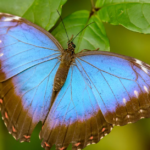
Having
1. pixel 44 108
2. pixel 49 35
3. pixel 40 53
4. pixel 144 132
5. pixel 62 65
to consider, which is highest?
pixel 49 35

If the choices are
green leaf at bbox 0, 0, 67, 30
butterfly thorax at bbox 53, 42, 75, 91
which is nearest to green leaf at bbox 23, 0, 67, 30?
green leaf at bbox 0, 0, 67, 30

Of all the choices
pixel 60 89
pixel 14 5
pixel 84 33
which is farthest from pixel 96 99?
pixel 14 5

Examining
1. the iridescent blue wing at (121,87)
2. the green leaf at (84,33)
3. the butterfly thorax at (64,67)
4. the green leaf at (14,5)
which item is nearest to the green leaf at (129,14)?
the green leaf at (84,33)

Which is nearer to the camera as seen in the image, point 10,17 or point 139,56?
point 10,17

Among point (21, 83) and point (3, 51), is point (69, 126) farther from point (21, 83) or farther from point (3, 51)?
point (3, 51)

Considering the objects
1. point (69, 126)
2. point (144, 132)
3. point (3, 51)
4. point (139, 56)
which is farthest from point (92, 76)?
point (144, 132)

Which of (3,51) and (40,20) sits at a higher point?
(40,20)
